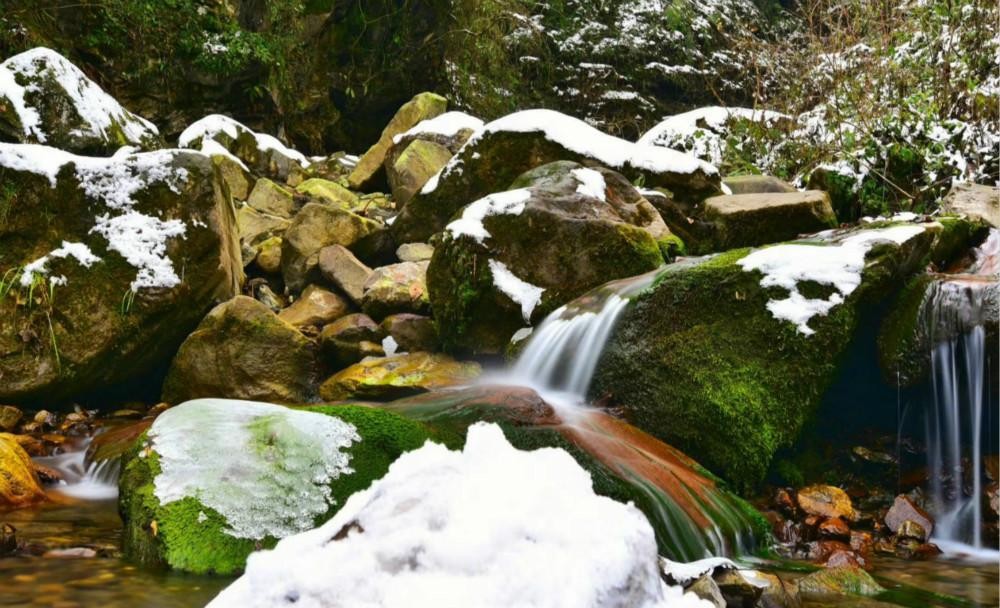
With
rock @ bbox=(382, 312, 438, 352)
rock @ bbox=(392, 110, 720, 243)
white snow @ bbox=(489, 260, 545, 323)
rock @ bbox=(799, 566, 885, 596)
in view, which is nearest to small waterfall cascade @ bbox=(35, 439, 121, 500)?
rock @ bbox=(382, 312, 438, 352)

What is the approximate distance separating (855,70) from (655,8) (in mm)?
9827

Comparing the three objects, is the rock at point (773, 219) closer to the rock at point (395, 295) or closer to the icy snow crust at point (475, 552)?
the rock at point (395, 295)

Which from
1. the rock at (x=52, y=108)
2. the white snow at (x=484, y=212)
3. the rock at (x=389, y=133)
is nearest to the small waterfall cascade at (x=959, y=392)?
the white snow at (x=484, y=212)

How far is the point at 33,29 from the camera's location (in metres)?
9.72

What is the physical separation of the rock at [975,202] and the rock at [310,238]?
18.4 ft

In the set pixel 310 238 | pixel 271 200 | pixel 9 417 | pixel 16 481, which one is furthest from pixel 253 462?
pixel 271 200

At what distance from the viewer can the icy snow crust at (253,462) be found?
2904 mm

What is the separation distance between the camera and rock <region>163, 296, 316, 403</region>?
579 centimetres

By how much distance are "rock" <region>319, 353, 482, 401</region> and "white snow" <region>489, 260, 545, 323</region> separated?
59cm

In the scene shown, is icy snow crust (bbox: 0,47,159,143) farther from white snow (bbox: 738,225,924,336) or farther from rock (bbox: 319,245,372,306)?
white snow (bbox: 738,225,924,336)

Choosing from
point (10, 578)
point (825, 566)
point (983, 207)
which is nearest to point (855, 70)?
point (983, 207)

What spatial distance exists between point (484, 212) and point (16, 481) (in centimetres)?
348

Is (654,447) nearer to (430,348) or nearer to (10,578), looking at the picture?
(430,348)

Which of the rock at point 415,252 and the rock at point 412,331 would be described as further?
the rock at point 415,252
